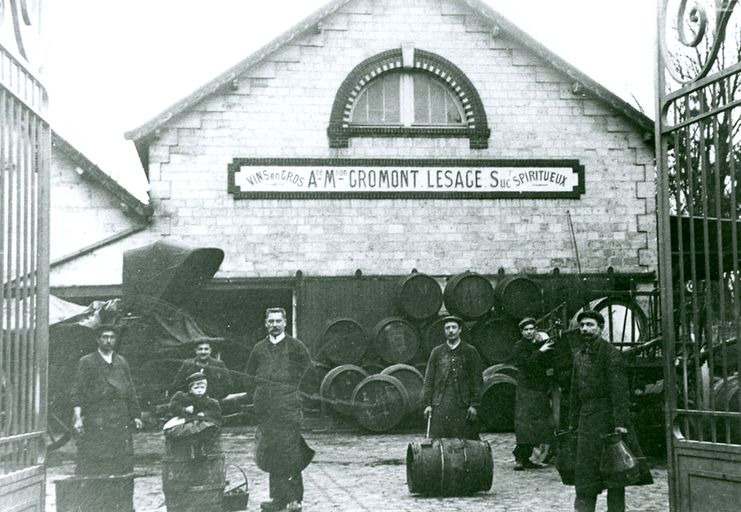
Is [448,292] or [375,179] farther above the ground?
[375,179]

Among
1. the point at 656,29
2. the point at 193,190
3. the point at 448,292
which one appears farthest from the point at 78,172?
the point at 656,29

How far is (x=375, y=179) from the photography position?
19.5 m

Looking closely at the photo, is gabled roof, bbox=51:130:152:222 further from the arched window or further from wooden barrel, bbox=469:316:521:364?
wooden barrel, bbox=469:316:521:364

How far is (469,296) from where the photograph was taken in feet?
61.0

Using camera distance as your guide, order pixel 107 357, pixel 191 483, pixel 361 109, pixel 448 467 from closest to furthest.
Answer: pixel 191 483 → pixel 107 357 → pixel 448 467 → pixel 361 109

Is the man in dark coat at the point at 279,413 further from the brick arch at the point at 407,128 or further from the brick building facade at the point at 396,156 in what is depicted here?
the brick arch at the point at 407,128

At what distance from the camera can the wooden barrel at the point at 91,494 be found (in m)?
9.19

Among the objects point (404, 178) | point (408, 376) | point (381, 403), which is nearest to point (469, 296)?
point (408, 376)

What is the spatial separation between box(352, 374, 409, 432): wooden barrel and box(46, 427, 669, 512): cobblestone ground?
2.58 ft

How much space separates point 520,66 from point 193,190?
7.07 metres

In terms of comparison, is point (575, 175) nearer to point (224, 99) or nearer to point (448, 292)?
point (448, 292)

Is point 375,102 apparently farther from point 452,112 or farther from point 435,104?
point 452,112

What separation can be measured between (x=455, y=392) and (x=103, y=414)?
3.84m

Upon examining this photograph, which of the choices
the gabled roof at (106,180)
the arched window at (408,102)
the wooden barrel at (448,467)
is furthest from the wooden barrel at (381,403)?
the wooden barrel at (448,467)
